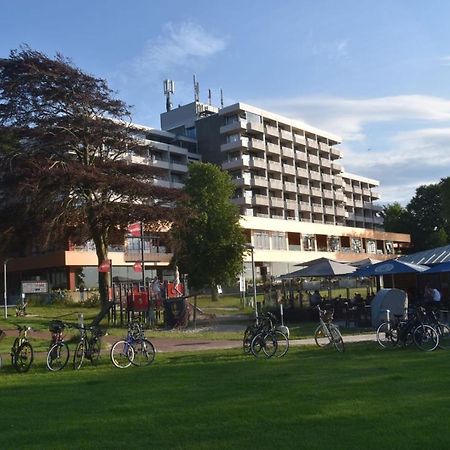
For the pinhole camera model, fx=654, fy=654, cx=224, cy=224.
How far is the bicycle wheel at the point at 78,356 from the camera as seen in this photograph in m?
14.8

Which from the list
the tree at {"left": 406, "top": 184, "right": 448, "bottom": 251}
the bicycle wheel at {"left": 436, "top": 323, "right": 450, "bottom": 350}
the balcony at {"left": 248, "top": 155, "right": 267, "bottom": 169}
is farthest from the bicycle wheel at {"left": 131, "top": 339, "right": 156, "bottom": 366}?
the tree at {"left": 406, "top": 184, "right": 448, "bottom": 251}

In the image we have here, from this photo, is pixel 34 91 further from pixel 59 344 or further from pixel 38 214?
pixel 59 344

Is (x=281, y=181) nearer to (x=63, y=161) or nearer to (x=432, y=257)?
(x=432, y=257)

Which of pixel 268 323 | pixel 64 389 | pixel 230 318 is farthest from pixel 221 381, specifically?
pixel 230 318

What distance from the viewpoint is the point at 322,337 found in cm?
1723

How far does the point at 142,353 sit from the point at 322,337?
4935 mm

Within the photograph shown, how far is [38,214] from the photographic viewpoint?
87.2 feet

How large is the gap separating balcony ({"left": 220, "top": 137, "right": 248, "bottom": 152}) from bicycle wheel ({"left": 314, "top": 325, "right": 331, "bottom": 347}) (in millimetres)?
69823

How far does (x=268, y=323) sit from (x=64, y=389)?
6387 mm

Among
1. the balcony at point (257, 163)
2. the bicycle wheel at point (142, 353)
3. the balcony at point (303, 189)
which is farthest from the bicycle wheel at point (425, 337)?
the balcony at point (303, 189)

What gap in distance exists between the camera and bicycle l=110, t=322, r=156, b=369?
49.0ft

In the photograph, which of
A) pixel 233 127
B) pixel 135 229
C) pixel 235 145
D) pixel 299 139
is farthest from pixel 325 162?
pixel 135 229

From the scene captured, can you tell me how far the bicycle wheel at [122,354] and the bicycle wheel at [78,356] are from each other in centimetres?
70

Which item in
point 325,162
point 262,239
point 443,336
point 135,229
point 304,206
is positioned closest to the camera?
point 443,336
